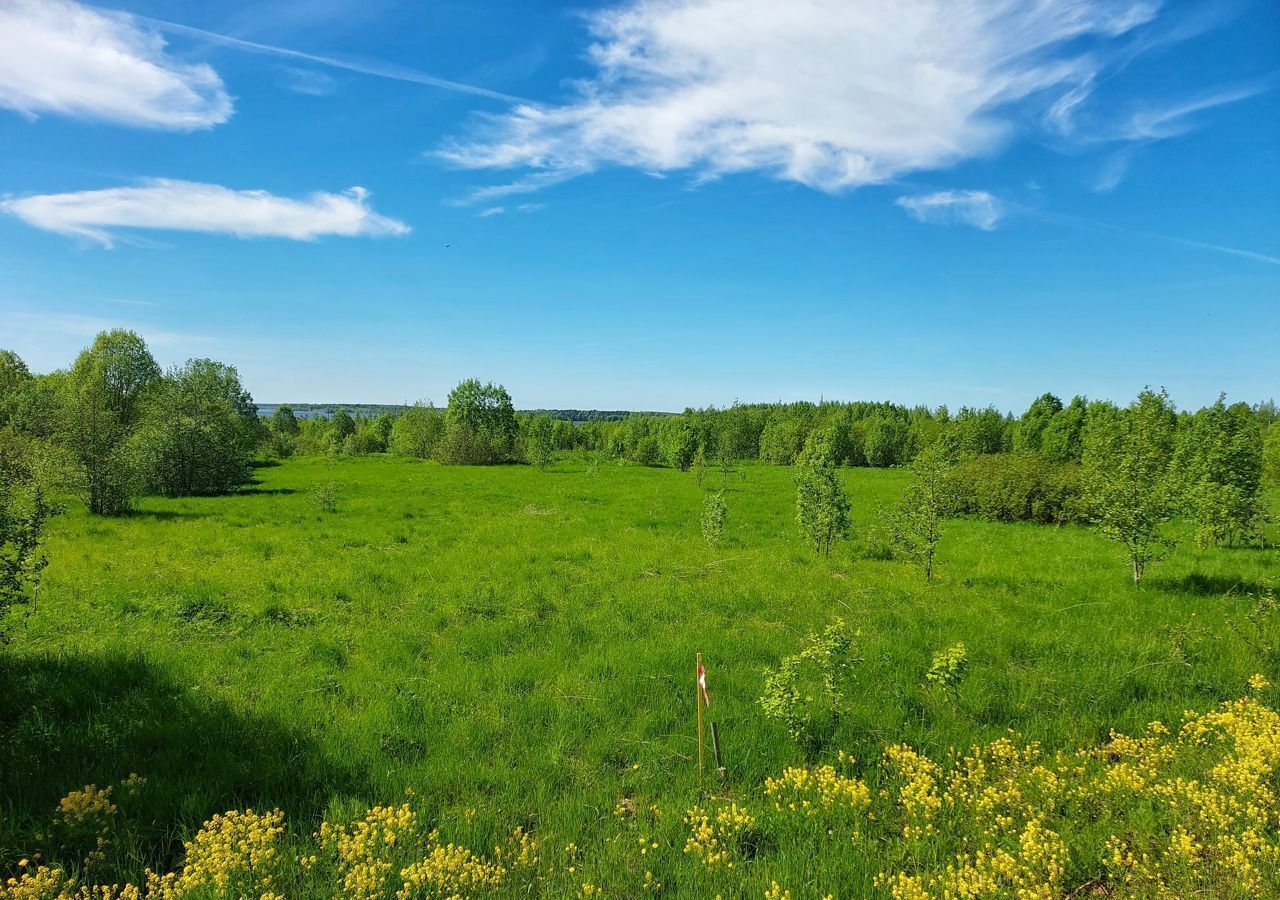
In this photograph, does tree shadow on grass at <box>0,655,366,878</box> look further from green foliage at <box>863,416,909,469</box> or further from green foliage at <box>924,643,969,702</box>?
green foliage at <box>863,416,909,469</box>

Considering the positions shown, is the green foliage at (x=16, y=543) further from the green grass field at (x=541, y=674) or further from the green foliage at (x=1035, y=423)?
the green foliage at (x=1035, y=423)

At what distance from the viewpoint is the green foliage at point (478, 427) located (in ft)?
208

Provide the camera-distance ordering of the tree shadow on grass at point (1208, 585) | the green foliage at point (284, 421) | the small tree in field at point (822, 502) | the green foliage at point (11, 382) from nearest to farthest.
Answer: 1. the tree shadow on grass at point (1208, 585)
2. the small tree in field at point (822, 502)
3. the green foliage at point (11, 382)
4. the green foliage at point (284, 421)

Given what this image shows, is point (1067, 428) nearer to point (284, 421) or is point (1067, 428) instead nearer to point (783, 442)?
point (783, 442)

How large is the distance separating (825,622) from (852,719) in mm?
4173

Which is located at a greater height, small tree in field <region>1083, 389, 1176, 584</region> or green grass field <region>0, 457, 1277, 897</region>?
small tree in field <region>1083, 389, 1176, 584</region>

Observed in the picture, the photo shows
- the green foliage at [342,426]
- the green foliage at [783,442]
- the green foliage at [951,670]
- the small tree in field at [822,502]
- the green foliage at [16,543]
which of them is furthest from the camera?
the green foliage at [342,426]

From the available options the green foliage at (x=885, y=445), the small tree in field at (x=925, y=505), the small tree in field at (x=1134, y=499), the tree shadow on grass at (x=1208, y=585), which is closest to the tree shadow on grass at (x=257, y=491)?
the small tree in field at (x=925, y=505)

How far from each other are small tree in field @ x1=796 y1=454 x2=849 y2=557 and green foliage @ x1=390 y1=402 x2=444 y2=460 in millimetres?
62099

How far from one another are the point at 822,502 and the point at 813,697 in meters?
10.4

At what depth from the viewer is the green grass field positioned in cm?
586

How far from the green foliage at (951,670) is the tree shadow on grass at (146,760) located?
7550 mm

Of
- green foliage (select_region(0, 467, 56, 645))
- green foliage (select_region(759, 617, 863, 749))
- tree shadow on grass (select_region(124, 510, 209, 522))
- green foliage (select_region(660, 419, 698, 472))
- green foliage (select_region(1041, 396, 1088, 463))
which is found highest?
green foliage (select_region(1041, 396, 1088, 463))

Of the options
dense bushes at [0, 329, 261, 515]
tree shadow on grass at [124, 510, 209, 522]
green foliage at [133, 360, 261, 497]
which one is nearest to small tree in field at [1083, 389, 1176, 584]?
tree shadow on grass at [124, 510, 209, 522]
